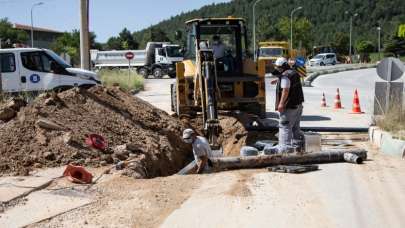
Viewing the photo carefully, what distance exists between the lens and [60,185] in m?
8.09

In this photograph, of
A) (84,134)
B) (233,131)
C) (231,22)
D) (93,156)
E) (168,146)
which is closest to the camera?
(93,156)

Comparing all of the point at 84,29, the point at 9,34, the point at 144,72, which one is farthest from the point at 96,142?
the point at 9,34

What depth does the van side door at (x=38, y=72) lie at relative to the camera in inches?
758

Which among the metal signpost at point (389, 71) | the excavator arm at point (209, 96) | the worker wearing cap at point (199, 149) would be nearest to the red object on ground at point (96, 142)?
the worker wearing cap at point (199, 149)

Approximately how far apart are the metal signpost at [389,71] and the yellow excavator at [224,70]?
9.83 feet

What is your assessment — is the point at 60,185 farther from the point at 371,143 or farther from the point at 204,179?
the point at 371,143

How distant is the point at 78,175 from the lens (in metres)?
8.43

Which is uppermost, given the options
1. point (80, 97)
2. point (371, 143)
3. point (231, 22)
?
point (231, 22)

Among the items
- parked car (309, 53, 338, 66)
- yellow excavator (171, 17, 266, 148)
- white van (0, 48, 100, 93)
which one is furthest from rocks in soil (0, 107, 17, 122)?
parked car (309, 53, 338, 66)

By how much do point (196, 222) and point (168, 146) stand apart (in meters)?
5.89

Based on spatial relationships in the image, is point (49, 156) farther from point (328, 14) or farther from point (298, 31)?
point (328, 14)

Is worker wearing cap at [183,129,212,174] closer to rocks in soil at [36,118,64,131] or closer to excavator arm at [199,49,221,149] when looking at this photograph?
excavator arm at [199,49,221,149]

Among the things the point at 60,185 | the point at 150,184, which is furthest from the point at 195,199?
the point at 60,185

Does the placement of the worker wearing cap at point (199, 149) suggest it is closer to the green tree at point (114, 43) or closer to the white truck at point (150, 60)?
the white truck at point (150, 60)
